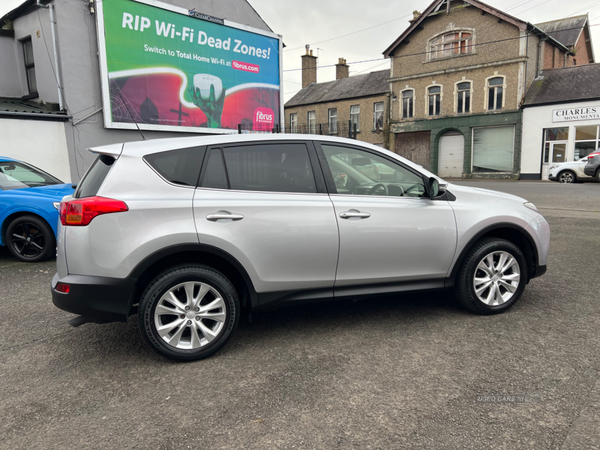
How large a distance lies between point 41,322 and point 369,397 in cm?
322

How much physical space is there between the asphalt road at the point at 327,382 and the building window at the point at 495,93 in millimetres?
27453

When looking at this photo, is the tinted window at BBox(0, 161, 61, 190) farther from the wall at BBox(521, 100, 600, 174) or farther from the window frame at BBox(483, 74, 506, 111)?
the window frame at BBox(483, 74, 506, 111)

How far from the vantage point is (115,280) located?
3.09 meters

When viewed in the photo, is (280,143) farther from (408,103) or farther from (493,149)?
(408,103)

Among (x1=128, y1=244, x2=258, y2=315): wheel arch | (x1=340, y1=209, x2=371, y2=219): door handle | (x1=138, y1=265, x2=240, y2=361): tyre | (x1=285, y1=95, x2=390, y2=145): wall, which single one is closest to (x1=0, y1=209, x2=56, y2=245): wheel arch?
(x1=128, y1=244, x2=258, y2=315): wheel arch

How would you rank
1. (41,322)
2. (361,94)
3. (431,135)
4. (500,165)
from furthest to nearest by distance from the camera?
(361,94) → (431,135) → (500,165) → (41,322)

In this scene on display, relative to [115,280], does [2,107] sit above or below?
above

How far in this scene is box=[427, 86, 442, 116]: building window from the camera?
3105 cm

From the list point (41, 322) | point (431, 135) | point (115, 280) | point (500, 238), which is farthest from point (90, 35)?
point (431, 135)

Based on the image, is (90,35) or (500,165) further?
(500,165)

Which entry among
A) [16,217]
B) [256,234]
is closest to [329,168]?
[256,234]

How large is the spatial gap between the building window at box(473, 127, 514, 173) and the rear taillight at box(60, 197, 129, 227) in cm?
2973

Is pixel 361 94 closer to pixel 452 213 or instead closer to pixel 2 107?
pixel 2 107

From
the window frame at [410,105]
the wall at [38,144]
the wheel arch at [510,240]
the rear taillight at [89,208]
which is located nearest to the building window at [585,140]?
the window frame at [410,105]
